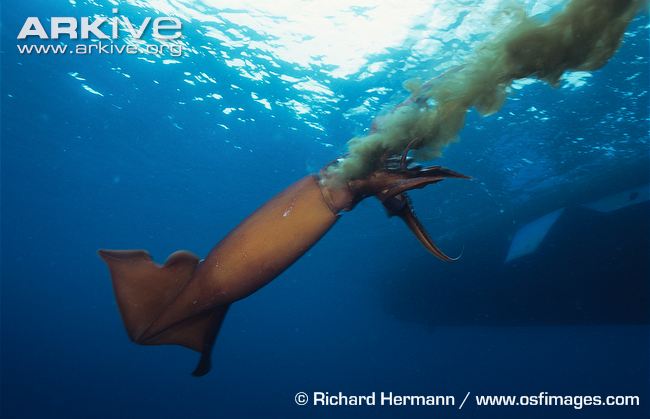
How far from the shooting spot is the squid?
2156 millimetres

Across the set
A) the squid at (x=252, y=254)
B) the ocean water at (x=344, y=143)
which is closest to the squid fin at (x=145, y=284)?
the squid at (x=252, y=254)

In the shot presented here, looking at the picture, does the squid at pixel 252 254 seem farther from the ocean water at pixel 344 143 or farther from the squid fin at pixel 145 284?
the ocean water at pixel 344 143

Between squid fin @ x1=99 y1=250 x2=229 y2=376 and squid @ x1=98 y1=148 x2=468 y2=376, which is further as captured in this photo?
squid fin @ x1=99 y1=250 x2=229 y2=376

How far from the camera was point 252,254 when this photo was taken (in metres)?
2.15

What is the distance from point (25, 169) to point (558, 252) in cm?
3678

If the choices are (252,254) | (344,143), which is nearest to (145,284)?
(252,254)

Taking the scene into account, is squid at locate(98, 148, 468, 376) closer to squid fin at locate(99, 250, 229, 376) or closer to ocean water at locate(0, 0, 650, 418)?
squid fin at locate(99, 250, 229, 376)

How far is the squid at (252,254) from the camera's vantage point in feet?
7.07

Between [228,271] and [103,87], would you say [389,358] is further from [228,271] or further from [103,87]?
[228,271]

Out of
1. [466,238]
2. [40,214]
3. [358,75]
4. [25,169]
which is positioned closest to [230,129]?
[358,75]

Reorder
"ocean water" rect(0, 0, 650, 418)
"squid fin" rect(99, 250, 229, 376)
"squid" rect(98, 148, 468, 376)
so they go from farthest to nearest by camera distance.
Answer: "ocean water" rect(0, 0, 650, 418) < "squid fin" rect(99, 250, 229, 376) < "squid" rect(98, 148, 468, 376)

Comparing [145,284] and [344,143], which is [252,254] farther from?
[344,143]

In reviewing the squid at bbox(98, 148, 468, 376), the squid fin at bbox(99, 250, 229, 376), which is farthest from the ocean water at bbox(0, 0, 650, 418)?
the squid fin at bbox(99, 250, 229, 376)

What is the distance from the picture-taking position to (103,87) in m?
16.9
